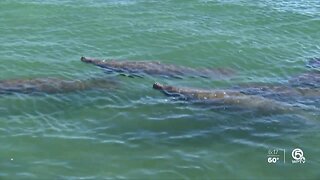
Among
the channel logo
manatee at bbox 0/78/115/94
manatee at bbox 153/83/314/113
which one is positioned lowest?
the channel logo

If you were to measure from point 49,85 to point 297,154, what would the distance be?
8.03 meters

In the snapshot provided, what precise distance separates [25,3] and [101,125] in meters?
12.4

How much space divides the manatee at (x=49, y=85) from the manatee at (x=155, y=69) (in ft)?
4.28

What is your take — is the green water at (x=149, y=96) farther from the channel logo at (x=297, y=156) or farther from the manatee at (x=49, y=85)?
the manatee at (x=49, y=85)

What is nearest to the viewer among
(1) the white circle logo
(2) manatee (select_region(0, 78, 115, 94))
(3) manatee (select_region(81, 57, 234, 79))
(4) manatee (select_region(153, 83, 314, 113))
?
(1) the white circle logo

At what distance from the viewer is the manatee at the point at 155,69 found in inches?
784

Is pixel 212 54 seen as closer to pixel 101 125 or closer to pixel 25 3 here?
pixel 101 125

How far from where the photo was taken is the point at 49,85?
18219 mm

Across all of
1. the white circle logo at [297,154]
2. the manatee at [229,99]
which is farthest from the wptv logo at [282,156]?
the manatee at [229,99]

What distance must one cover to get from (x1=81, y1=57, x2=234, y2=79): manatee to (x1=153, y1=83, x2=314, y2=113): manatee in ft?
5.46

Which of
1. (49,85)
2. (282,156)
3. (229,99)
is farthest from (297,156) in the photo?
(49,85)

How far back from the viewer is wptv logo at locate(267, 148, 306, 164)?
14.4 metres

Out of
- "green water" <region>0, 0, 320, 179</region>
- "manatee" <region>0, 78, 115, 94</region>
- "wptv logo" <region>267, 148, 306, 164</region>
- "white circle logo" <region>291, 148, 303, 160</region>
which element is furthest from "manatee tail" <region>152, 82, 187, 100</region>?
"white circle logo" <region>291, 148, 303, 160</region>

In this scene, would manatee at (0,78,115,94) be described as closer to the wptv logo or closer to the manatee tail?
the manatee tail
